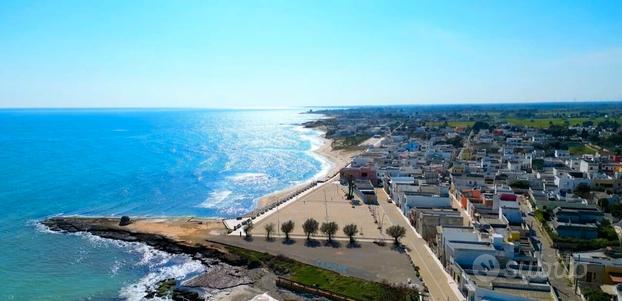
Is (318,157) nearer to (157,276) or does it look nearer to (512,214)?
(512,214)

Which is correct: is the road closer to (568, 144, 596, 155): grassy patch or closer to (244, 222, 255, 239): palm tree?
(244, 222, 255, 239): palm tree

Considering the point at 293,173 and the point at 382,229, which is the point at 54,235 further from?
the point at 293,173

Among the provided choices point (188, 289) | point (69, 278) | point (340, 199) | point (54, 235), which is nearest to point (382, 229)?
point (340, 199)

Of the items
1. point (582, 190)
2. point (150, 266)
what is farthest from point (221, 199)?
point (582, 190)

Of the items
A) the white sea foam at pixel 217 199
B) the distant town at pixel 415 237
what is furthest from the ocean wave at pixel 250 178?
the distant town at pixel 415 237

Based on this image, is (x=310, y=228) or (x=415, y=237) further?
(x=415, y=237)

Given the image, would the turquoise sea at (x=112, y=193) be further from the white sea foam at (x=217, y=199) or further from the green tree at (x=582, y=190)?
the green tree at (x=582, y=190)
